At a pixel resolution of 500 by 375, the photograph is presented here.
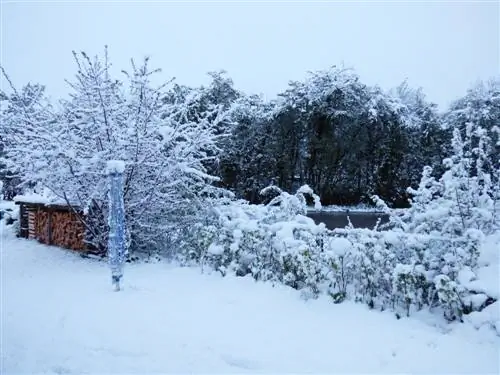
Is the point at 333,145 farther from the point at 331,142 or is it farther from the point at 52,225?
the point at 52,225

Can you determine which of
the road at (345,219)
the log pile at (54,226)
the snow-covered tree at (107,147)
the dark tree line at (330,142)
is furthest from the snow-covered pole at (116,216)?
the dark tree line at (330,142)

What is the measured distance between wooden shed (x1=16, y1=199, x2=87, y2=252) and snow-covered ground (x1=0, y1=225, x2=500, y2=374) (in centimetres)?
254

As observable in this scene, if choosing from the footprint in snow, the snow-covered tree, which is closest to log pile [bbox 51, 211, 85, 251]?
the snow-covered tree

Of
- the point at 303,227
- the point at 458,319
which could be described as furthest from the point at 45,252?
the point at 458,319

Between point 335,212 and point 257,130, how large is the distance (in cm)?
510

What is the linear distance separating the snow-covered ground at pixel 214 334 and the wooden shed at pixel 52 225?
2.54 metres

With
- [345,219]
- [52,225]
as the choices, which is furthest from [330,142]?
[52,225]

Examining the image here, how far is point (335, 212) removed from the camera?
56.0 feet

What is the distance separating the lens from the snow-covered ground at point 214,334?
3.28m

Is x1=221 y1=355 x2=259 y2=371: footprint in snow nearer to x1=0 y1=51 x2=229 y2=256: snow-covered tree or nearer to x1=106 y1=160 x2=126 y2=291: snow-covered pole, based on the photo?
x1=106 y1=160 x2=126 y2=291: snow-covered pole

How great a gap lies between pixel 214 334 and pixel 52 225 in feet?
20.7

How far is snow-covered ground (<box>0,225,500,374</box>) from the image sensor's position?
328 centimetres

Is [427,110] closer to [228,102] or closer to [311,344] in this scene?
[228,102]

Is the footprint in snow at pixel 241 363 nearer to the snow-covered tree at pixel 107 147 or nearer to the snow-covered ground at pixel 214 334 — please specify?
the snow-covered ground at pixel 214 334
